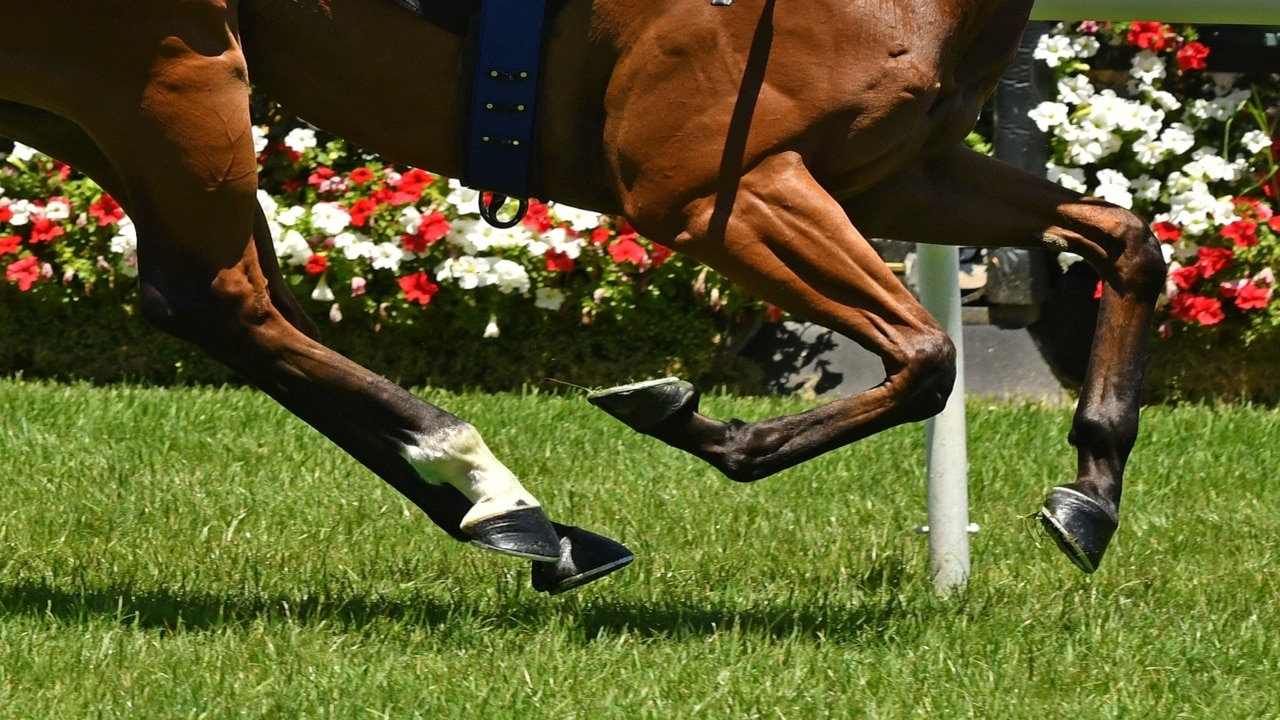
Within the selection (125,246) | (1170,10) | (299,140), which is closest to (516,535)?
(1170,10)

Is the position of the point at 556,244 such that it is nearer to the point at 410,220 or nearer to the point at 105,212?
the point at 410,220

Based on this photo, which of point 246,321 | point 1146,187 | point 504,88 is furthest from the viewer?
point 1146,187

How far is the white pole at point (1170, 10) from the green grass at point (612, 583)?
1252mm

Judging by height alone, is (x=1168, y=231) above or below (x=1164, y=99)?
below

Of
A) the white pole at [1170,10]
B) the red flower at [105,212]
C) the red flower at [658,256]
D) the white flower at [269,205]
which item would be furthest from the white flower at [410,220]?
the white pole at [1170,10]

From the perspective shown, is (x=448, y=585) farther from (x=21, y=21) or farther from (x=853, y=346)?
(x=853, y=346)

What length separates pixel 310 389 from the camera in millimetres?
3174

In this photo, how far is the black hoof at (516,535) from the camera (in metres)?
3.10

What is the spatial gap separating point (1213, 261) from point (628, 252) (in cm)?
209

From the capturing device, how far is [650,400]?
10.3 feet

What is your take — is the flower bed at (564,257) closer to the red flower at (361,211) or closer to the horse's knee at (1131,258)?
the red flower at (361,211)

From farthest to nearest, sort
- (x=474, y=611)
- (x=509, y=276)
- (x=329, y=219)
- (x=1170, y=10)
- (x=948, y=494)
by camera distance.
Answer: (x=329, y=219) < (x=509, y=276) < (x=948, y=494) < (x=474, y=611) < (x=1170, y=10)

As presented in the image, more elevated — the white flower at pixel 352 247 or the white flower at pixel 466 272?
the white flower at pixel 352 247

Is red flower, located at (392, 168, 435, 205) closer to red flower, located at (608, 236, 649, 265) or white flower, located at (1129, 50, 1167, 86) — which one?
red flower, located at (608, 236, 649, 265)
